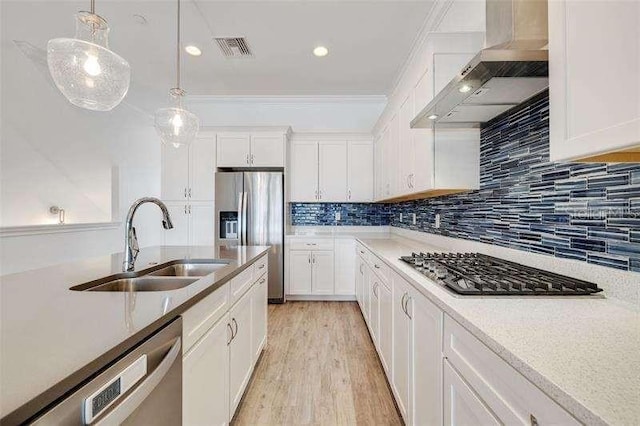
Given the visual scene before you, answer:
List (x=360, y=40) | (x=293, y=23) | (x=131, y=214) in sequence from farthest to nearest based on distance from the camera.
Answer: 1. (x=360, y=40)
2. (x=293, y=23)
3. (x=131, y=214)

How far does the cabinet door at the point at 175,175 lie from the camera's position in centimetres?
409

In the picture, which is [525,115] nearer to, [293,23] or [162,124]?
[293,23]

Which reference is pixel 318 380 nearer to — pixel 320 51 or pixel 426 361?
pixel 426 361

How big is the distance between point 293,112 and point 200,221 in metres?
2.10

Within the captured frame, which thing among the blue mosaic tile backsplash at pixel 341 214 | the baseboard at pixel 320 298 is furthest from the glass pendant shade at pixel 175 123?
the baseboard at pixel 320 298

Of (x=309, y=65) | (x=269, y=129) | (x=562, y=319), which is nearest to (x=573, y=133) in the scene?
(x=562, y=319)

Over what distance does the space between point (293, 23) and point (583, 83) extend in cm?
259

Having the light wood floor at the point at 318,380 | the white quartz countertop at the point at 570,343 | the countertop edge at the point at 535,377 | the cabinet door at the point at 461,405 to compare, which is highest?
the white quartz countertop at the point at 570,343

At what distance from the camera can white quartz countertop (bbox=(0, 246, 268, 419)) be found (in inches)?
20.2

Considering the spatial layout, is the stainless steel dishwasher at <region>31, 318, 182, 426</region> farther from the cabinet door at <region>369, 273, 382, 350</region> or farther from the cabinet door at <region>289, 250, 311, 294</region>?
the cabinet door at <region>289, 250, 311, 294</region>

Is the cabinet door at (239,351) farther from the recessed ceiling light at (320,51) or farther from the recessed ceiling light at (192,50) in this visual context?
the recessed ceiling light at (192,50)

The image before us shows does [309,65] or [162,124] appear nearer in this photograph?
[162,124]

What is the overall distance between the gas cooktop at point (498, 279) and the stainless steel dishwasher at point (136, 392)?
0.98 meters

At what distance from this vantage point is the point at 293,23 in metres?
2.77
